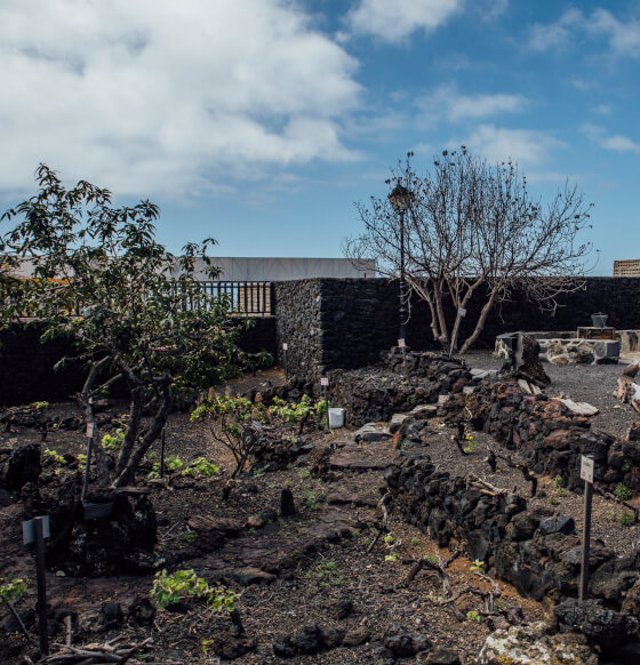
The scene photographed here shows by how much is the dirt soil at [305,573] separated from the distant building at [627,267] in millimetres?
19632

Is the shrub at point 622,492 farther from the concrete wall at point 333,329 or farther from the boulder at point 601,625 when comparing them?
the concrete wall at point 333,329

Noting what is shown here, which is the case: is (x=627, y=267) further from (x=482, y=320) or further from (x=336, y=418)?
(x=336, y=418)

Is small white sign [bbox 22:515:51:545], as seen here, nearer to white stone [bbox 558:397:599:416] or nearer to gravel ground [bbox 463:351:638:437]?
gravel ground [bbox 463:351:638:437]

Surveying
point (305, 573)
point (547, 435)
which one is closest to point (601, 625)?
point (305, 573)

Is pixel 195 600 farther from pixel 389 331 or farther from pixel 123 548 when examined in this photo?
pixel 389 331

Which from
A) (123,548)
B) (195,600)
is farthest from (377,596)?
(123,548)

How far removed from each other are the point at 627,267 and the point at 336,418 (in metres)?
19.6

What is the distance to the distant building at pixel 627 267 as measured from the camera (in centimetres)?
2611

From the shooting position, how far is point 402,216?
14398 mm

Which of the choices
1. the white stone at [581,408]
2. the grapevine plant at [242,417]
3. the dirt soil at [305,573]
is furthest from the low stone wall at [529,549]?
the white stone at [581,408]

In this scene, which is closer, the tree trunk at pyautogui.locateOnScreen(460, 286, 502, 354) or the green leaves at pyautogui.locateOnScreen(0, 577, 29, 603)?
the green leaves at pyautogui.locateOnScreen(0, 577, 29, 603)

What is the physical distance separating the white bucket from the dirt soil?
2.76 m

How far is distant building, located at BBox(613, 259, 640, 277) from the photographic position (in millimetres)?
26109

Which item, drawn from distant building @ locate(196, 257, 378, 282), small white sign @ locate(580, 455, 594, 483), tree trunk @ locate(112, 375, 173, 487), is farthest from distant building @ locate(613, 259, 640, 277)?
small white sign @ locate(580, 455, 594, 483)
